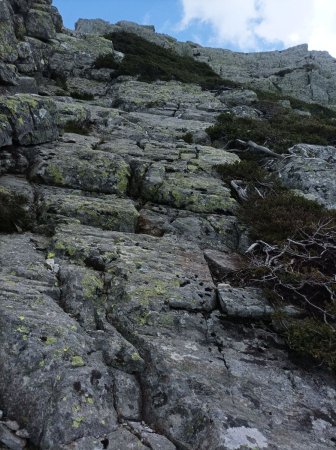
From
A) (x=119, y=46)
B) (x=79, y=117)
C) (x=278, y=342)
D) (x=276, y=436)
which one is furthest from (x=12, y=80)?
(x=119, y=46)

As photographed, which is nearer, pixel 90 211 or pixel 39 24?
pixel 90 211

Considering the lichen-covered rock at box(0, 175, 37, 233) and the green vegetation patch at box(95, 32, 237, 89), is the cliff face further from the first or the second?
the green vegetation patch at box(95, 32, 237, 89)

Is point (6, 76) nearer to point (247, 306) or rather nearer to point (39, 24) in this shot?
point (247, 306)

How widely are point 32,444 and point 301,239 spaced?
696cm

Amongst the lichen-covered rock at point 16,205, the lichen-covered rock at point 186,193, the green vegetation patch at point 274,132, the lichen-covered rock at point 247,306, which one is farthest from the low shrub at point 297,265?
the green vegetation patch at point 274,132

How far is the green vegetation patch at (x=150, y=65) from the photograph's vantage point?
31.1 m

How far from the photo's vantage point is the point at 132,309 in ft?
22.0

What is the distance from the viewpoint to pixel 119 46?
3688 cm

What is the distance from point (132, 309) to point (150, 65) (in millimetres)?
29144

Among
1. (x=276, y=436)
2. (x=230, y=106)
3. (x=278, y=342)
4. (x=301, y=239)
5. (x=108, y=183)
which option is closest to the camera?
(x=276, y=436)

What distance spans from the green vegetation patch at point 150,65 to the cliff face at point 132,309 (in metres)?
17.0

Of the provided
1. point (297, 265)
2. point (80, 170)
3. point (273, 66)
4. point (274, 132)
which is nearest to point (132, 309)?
point (297, 265)

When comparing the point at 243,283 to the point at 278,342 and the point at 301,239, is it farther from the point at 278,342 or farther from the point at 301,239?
the point at 301,239

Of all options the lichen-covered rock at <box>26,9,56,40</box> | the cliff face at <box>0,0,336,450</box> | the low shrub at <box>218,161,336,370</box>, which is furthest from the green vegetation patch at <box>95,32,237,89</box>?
the low shrub at <box>218,161,336,370</box>
